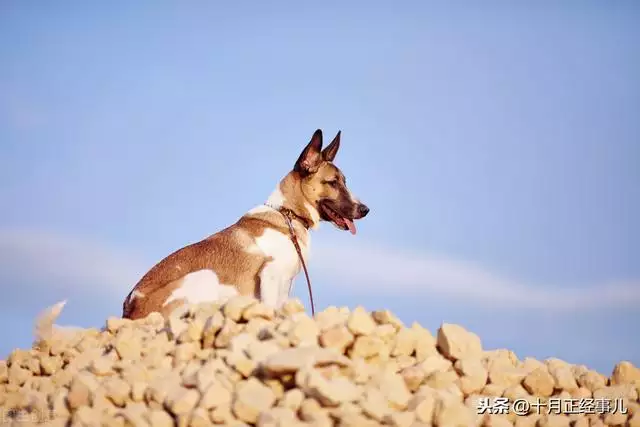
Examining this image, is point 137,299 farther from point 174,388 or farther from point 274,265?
point 174,388

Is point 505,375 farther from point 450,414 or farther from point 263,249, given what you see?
point 263,249

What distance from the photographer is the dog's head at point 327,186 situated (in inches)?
396

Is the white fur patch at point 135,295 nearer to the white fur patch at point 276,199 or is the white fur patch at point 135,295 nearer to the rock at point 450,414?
the white fur patch at point 276,199

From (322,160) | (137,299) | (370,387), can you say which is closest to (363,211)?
(322,160)

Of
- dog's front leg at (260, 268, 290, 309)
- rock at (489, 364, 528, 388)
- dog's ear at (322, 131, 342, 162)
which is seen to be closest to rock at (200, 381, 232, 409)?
rock at (489, 364, 528, 388)

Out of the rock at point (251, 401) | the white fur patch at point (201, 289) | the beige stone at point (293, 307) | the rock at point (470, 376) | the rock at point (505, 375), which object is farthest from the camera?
the white fur patch at point (201, 289)

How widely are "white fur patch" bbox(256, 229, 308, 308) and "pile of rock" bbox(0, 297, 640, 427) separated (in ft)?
7.90

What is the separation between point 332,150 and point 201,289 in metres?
2.52

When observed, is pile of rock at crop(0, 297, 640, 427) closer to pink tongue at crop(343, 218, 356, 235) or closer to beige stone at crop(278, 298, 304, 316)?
beige stone at crop(278, 298, 304, 316)

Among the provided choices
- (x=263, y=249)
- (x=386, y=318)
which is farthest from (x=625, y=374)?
(x=263, y=249)

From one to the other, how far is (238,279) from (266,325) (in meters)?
3.38

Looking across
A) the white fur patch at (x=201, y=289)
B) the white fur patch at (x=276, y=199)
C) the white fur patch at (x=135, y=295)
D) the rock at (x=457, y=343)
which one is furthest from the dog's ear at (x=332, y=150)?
the rock at (x=457, y=343)

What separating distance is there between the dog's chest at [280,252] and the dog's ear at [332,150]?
3.92 feet

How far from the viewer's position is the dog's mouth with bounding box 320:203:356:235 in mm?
10234
